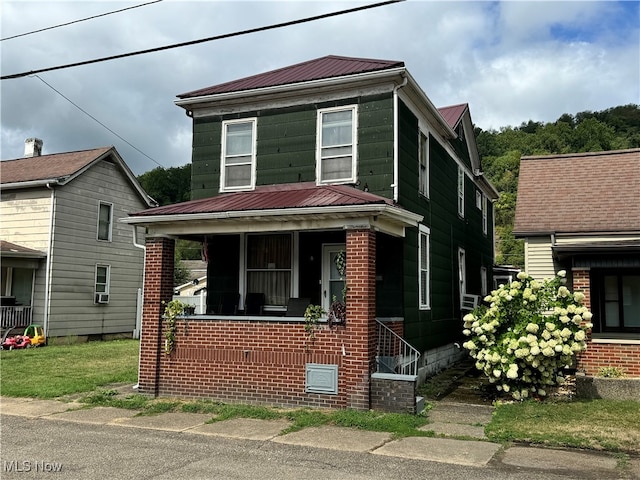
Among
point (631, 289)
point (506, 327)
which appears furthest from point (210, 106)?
point (631, 289)

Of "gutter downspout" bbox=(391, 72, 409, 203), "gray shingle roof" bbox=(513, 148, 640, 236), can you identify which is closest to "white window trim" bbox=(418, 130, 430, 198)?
"gutter downspout" bbox=(391, 72, 409, 203)

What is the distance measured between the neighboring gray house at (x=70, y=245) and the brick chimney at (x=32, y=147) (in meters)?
1.27

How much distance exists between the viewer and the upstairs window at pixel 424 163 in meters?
13.2

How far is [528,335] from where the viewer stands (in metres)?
9.82

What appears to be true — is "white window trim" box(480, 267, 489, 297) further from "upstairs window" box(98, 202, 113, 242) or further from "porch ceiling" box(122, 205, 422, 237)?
"upstairs window" box(98, 202, 113, 242)

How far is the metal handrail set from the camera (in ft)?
32.7

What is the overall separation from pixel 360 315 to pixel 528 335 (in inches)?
119

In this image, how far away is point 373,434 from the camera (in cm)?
784

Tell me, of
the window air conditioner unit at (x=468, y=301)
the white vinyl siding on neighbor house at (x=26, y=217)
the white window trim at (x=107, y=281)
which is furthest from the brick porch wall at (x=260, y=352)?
the white window trim at (x=107, y=281)

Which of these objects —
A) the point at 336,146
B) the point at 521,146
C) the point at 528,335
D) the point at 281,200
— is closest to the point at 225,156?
the point at 336,146

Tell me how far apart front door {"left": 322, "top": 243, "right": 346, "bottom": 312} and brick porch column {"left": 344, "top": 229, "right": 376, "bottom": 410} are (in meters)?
2.24

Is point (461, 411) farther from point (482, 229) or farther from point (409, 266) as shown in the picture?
point (482, 229)

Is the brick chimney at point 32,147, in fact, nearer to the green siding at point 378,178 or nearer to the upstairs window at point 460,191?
the green siding at point 378,178

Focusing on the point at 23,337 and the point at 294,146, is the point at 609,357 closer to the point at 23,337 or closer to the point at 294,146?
the point at 294,146
